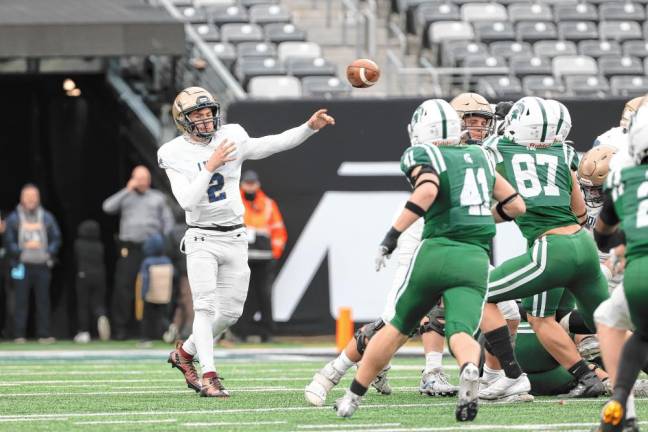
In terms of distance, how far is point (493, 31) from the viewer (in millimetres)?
17922

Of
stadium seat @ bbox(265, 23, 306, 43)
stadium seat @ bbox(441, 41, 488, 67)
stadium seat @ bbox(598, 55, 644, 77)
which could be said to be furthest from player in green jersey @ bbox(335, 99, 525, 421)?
stadium seat @ bbox(598, 55, 644, 77)

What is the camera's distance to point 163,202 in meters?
14.8

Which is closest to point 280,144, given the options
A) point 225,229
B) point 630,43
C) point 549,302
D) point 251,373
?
point 225,229

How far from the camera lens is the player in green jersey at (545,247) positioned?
757 cm

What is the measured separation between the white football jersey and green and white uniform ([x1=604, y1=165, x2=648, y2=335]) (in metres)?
3.01

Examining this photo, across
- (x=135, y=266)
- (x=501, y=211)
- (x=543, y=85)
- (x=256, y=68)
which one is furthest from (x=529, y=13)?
(x=501, y=211)

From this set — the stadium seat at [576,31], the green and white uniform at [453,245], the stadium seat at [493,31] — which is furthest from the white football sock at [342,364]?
the stadium seat at [576,31]

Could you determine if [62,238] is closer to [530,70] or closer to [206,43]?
[206,43]

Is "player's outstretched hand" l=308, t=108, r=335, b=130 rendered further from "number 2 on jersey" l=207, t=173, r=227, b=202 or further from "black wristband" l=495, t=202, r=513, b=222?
"black wristband" l=495, t=202, r=513, b=222

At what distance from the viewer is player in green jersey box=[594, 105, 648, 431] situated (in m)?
5.65

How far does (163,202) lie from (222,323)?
647cm

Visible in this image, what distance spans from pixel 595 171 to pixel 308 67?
27.4ft

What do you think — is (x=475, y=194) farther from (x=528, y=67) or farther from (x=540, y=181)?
(x=528, y=67)

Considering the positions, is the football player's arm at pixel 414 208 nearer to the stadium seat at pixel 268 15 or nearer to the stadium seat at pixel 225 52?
the stadium seat at pixel 225 52
